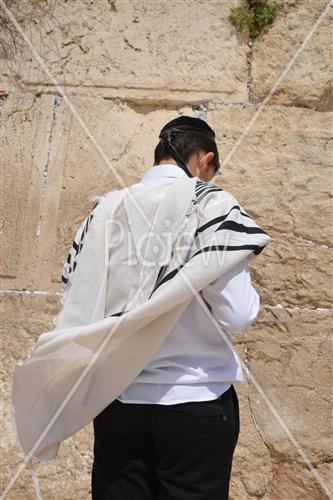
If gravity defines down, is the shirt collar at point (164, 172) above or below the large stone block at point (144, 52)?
below

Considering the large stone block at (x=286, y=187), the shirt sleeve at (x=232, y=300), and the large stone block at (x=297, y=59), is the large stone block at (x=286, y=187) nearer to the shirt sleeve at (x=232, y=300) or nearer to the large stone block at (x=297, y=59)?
the large stone block at (x=297, y=59)

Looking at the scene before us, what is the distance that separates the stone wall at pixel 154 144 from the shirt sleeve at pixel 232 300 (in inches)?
55.4

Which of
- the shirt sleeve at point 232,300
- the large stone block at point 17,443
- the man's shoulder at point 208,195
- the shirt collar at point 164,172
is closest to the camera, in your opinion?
the shirt sleeve at point 232,300

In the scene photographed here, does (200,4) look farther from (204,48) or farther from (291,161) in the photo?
(291,161)

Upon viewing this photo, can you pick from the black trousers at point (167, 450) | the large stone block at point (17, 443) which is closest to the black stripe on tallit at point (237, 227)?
the black trousers at point (167, 450)

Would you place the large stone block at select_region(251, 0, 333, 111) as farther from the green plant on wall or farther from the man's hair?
the man's hair

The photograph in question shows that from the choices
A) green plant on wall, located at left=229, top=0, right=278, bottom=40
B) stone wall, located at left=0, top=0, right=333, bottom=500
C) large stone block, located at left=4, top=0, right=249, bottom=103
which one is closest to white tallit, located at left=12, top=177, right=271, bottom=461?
stone wall, located at left=0, top=0, right=333, bottom=500

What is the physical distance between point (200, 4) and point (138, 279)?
2.18 m

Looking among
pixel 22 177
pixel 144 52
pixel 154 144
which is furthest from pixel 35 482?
pixel 144 52

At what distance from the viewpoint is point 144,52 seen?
365 cm

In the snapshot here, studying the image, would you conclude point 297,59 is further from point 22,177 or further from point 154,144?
point 22,177

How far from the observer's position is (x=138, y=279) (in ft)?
6.76

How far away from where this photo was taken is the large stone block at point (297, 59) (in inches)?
140

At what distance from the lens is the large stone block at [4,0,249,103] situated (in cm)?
361
